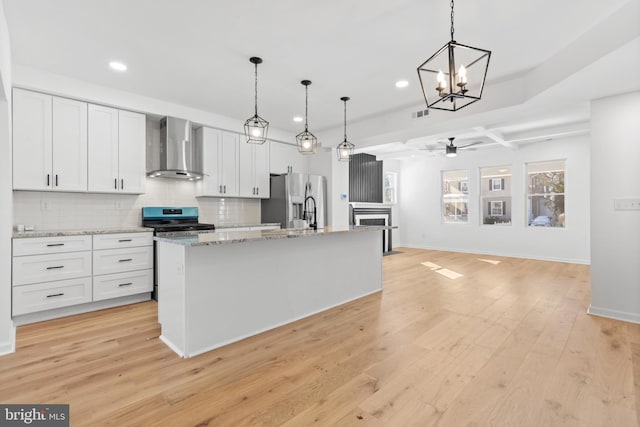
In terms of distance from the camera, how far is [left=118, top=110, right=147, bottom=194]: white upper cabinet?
3943mm

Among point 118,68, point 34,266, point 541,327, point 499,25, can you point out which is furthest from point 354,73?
point 34,266

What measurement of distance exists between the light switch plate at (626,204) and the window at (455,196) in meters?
4.93

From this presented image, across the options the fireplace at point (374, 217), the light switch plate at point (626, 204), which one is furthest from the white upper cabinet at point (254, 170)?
the light switch plate at point (626, 204)

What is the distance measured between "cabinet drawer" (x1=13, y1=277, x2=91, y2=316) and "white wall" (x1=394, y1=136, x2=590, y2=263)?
7.66 meters

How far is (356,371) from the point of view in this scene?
2.13 meters

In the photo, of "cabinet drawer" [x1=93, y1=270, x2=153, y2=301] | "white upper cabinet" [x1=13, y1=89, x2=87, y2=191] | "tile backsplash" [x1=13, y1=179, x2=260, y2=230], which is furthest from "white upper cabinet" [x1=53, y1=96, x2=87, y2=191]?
"cabinet drawer" [x1=93, y1=270, x2=153, y2=301]

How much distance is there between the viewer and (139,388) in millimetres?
1933

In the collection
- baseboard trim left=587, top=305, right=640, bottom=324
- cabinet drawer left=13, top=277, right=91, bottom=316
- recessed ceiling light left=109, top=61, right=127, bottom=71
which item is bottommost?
baseboard trim left=587, top=305, right=640, bottom=324

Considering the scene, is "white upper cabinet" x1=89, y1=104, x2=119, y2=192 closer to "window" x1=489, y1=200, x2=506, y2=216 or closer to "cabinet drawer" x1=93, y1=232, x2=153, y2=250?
"cabinet drawer" x1=93, y1=232, x2=153, y2=250

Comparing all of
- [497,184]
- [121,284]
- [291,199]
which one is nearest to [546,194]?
[497,184]

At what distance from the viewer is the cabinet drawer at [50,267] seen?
9.95 ft

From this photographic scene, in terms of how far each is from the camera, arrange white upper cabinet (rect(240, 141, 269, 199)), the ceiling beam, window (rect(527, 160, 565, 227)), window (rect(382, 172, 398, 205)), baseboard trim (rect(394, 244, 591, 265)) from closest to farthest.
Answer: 1. white upper cabinet (rect(240, 141, 269, 199))
2. the ceiling beam
3. baseboard trim (rect(394, 244, 591, 265))
4. window (rect(527, 160, 565, 227))
5. window (rect(382, 172, 398, 205))

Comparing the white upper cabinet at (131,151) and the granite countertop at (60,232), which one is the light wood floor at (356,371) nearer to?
the granite countertop at (60,232)

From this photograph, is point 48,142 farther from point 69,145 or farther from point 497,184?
point 497,184
